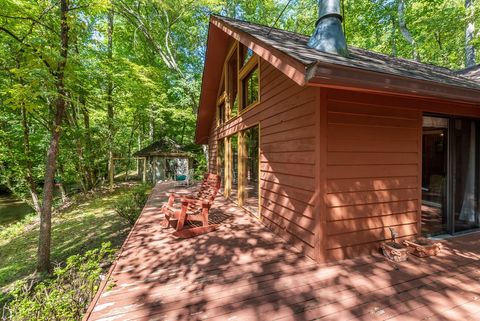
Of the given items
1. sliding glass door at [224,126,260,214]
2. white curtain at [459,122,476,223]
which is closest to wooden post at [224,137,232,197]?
sliding glass door at [224,126,260,214]

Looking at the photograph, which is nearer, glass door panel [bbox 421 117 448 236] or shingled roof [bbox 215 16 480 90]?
shingled roof [bbox 215 16 480 90]

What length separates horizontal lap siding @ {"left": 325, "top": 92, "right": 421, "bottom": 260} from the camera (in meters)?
2.80

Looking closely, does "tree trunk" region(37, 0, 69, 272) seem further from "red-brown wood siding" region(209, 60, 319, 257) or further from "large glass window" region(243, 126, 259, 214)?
"red-brown wood siding" region(209, 60, 319, 257)

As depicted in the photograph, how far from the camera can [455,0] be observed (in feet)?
40.2

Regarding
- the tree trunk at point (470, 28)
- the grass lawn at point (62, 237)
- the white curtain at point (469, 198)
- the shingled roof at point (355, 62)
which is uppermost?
the tree trunk at point (470, 28)

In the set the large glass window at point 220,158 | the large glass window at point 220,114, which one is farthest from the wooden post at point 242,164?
the large glass window at point 220,158

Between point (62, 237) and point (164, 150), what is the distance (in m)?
9.17

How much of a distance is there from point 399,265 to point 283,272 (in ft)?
4.62

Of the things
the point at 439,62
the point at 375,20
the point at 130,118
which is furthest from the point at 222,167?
the point at 439,62

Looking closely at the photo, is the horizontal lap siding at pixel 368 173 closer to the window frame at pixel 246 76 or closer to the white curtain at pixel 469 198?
the white curtain at pixel 469 198

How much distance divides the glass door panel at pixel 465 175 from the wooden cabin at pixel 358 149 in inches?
0.7

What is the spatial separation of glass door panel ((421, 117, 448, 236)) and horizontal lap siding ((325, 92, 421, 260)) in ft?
1.10

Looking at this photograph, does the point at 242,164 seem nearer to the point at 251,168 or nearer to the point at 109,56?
the point at 251,168

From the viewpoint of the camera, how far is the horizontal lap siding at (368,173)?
2797 millimetres
